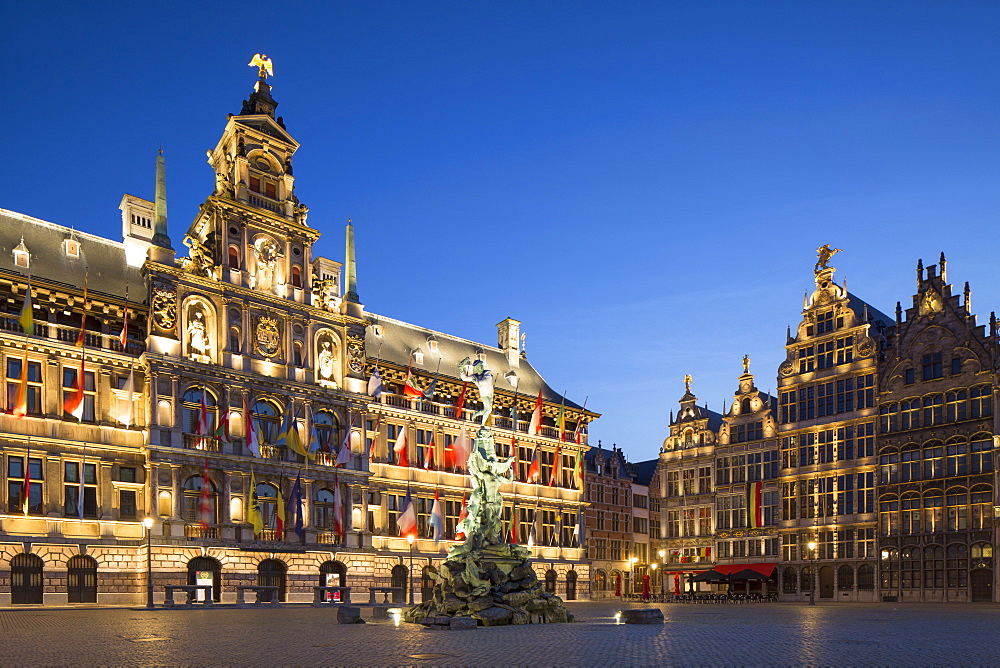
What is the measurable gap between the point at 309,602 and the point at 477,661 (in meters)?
36.1

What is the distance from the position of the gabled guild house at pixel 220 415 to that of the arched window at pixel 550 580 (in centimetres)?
114

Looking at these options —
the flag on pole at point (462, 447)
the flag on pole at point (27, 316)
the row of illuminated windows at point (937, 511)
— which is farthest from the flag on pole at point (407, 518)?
the row of illuminated windows at point (937, 511)

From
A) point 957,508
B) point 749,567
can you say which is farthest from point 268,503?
point 957,508

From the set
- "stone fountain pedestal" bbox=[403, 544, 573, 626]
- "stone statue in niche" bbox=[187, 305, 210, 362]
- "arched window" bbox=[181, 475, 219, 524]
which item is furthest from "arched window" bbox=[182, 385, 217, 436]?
"stone fountain pedestal" bbox=[403, 544, 573, 626]

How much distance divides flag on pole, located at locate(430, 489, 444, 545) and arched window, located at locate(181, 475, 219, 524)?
1258 centimetres

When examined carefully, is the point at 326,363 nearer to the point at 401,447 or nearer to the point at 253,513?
the point at 401,447

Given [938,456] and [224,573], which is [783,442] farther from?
[224,573]

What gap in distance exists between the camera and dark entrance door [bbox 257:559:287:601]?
1941 inches

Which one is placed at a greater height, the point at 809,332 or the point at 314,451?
the point at 809,332

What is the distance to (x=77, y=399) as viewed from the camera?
140 feet

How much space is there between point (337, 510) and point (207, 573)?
24.5 ft

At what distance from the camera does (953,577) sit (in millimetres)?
57594

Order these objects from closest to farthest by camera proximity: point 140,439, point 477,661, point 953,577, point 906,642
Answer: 1. point 477,661
2. point 906,642
3. point 140,439
4. point 953,577

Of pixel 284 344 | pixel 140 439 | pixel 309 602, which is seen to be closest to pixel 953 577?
pixel 309 602
